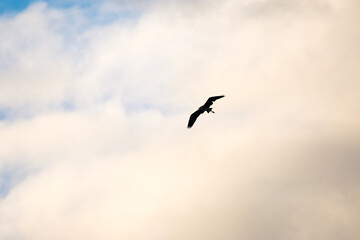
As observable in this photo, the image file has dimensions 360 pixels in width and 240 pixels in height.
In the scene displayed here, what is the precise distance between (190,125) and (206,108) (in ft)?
17.3

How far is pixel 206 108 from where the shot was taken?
9256cm

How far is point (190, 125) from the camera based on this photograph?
94875mm
